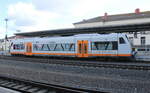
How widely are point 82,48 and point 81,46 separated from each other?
1.05ft

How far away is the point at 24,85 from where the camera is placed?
8141mm

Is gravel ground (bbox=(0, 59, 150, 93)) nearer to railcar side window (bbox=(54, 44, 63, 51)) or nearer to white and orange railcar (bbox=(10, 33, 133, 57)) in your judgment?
white and orange railcar (bbox=(10, 33, 133, 57))

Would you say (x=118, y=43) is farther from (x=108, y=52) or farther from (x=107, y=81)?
(x=107, y=81)

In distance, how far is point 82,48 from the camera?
18438 millimetres

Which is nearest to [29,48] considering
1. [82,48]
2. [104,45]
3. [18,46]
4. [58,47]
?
[18,46]

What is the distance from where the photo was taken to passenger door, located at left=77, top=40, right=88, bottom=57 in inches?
718

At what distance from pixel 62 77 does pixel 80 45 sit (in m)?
8.62

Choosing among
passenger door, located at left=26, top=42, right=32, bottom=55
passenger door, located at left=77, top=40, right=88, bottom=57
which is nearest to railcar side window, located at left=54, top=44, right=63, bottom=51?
passenger door, located at left=77, top=40, right=88, bottom=57

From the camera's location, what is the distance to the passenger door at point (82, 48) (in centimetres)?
1823

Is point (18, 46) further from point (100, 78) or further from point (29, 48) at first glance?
point (100, 78)

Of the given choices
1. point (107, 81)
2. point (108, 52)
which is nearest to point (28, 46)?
point (108, 52)

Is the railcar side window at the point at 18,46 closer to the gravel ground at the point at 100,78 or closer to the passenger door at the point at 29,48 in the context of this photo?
the passenger door at the point at 29,48

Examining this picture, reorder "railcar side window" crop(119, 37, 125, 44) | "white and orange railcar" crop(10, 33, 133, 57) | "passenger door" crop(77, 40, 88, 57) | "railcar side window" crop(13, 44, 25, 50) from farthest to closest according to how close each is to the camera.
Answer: "railcar side window" crop(13, 44, 25, 50) < "passenger door" crop(77, 40, 88, 57) < "white and orange railcar" crop(10, 33, 133, 57) < "railcar side window" crop(119, 37, 125, 44)

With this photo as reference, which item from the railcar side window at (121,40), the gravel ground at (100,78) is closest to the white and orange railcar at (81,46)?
the railcar side window at (121,40)
